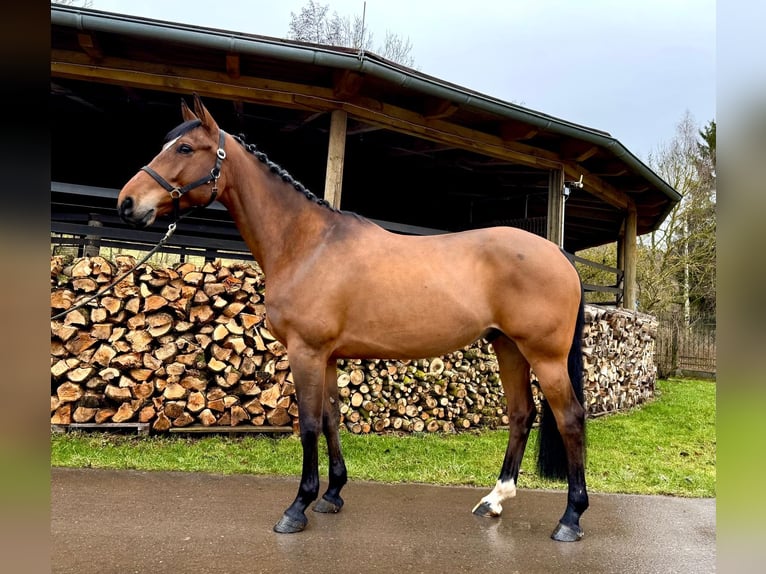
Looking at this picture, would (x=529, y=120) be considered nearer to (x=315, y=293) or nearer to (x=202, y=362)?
(x=315, y=293)

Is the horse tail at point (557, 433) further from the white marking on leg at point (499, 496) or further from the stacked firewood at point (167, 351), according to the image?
the stacked firewood at point (167, 351)

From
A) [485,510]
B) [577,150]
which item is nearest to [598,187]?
[577,150]

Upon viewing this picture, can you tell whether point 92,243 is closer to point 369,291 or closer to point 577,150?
point 369,291

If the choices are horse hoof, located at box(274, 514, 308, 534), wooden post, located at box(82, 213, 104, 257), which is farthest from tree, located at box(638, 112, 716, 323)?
wooden post, located at box(82, 213, 104, 257)

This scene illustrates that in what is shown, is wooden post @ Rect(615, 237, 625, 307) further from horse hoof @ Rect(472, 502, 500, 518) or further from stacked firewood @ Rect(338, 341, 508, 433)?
horse hoof @ Rect(472, 502, 500, 518)

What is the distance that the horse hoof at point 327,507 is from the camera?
10.5ft

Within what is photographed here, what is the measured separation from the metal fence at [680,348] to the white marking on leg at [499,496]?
35.6 ft

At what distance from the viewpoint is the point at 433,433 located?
5453mm

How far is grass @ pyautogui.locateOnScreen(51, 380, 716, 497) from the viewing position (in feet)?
13.1

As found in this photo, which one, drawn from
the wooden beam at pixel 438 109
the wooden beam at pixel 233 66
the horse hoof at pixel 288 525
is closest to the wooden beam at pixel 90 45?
the wooden beam at pixel 233 66

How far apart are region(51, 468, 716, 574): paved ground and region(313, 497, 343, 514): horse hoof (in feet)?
0.21

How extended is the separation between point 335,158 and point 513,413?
3120mm

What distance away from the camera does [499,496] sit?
324 cm

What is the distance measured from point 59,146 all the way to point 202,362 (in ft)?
15.5
